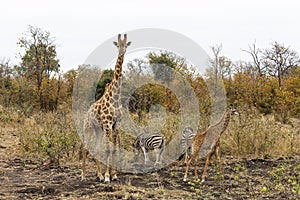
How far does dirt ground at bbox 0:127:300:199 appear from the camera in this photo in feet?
19.2

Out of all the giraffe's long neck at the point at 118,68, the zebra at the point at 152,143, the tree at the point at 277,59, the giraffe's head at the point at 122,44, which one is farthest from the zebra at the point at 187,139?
the tree at the point at 277,59

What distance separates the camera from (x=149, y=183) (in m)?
6.48

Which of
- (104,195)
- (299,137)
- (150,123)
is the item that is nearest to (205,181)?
(104,195)

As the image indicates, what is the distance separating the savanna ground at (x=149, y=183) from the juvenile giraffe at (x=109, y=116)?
464 mm

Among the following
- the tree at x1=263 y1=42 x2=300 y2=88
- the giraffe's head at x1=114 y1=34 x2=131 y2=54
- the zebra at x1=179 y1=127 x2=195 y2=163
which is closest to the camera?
the giraffe's head at x1=114 y1=34 x2=131 y2=54

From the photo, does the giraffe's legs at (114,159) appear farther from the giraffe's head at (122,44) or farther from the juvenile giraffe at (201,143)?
the giraffe's head at (122,44)

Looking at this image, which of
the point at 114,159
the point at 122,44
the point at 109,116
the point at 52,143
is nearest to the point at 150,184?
the point at 114,159

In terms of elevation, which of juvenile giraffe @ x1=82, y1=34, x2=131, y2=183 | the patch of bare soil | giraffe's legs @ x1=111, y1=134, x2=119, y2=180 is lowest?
the patch of bare soil

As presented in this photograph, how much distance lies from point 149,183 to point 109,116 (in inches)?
58.5

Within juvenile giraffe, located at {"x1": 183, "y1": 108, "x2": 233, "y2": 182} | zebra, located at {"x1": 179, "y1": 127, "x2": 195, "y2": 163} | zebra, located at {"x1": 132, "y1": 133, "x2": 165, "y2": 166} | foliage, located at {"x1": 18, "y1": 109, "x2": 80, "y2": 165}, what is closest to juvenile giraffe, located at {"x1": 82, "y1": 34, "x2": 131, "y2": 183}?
foliage, located at {"x1": 18, "y1": 109, "x2": 80, "y2": 165}

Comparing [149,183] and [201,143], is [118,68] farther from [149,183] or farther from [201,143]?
[149,183]

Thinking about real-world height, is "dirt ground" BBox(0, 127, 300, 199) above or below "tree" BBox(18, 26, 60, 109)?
below

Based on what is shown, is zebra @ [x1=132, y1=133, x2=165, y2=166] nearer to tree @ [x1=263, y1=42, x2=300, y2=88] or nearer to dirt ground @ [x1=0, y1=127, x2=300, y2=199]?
dirt ground @ [x1=0, y1=127, x2=300, y2=199]

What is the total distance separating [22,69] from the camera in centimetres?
2395
